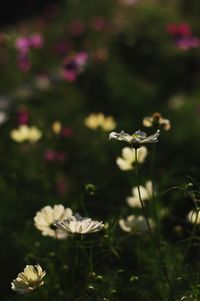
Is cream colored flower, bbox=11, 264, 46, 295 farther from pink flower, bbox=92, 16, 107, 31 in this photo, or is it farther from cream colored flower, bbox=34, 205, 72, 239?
pink flower, bbox=92, 16, 107, 31

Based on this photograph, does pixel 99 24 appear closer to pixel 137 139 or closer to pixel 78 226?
pixel 137 139

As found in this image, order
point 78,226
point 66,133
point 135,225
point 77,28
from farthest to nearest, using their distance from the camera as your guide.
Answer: point 77,28
point 66,133
point 135,225
point 78,226

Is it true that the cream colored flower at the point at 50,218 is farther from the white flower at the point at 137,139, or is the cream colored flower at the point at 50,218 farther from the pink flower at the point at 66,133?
the pink flower at the point at 66,133

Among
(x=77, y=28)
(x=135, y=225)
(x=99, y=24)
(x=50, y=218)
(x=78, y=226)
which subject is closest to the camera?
(x=78, y=226)

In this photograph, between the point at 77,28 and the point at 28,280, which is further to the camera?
the point at 77,28

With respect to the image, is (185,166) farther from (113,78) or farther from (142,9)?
(142,9)

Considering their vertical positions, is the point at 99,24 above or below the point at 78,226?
above

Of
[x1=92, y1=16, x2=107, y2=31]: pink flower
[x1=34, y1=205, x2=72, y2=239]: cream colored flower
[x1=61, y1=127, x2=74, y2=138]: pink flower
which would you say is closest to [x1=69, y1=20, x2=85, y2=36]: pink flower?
[x1=92, y1=16, x2=107, y2=31]: pink flower

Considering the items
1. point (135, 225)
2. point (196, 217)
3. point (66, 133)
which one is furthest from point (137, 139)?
point (66, 133)

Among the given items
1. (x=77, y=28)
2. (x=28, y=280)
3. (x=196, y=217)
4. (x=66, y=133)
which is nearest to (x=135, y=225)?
(x=196, y=217)

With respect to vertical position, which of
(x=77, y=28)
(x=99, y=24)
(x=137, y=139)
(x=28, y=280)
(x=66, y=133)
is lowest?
(x=28, y=280)

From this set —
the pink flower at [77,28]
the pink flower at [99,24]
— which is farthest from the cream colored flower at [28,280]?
the pink flower at [77,28]
